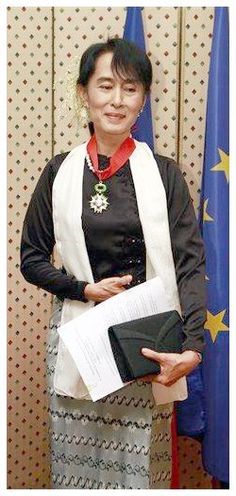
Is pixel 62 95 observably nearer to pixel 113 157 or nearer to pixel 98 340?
pixel 113 157

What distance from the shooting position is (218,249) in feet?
7.01

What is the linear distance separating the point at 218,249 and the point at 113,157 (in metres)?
→ 0.57

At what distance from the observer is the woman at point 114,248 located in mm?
1720

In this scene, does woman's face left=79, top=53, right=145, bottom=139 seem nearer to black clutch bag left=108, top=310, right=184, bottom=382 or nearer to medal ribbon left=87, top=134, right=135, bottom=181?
medal ribbon left=87, top=134, right=135, bottom=181

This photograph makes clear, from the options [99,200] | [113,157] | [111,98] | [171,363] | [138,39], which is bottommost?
[171,363]

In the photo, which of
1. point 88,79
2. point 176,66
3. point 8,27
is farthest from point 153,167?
point 8,27

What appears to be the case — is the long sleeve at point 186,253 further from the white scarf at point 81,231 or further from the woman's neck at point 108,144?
the woman's neck at point 108,144

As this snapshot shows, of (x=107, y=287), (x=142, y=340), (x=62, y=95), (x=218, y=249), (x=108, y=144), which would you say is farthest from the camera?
(x=62, y=95)

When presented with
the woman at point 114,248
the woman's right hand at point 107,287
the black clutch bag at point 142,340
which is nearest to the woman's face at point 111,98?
the woman at point 114,248

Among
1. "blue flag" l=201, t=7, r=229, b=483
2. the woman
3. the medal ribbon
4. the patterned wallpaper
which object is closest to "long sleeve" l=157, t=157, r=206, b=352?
the woman

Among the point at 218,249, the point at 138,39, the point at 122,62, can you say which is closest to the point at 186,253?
the point at 218,249

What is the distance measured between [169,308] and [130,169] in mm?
414

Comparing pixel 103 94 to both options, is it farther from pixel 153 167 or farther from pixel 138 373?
pixel 138 373

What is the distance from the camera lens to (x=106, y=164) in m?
1.80
